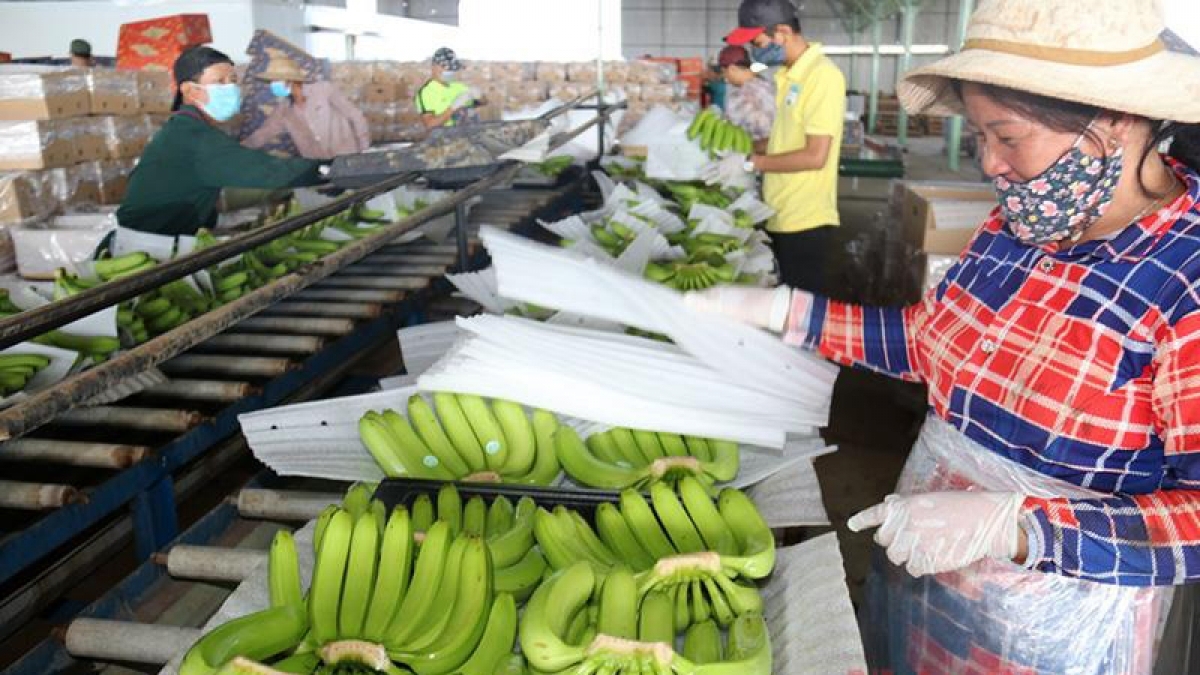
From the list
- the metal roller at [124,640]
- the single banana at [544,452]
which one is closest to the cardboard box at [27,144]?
the metal roller at [124,640]

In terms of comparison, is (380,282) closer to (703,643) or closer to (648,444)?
(648,444)

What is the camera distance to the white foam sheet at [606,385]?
68.6 inches

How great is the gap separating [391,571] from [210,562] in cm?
55

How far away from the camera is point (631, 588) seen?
1.23 metres

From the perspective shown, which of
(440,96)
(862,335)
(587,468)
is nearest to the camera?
(587,468)

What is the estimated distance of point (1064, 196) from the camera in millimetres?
1398

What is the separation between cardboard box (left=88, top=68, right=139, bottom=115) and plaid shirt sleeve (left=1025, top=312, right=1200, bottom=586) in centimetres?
643

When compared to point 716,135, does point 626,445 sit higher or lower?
lower

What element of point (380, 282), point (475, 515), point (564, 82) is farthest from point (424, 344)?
point (564, 82)

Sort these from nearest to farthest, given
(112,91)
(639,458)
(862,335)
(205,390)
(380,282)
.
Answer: (639,458), (862,335), (205,390), (380,282), (112,91)

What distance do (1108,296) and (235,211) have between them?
473cm

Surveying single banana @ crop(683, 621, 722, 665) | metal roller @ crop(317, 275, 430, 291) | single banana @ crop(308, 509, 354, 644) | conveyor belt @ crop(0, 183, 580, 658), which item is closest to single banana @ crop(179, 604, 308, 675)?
single banana @ crop(308, 509, 354, 644)

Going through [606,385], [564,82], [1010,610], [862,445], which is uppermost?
[564,82]

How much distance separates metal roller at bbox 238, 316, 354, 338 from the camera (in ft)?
10.2
